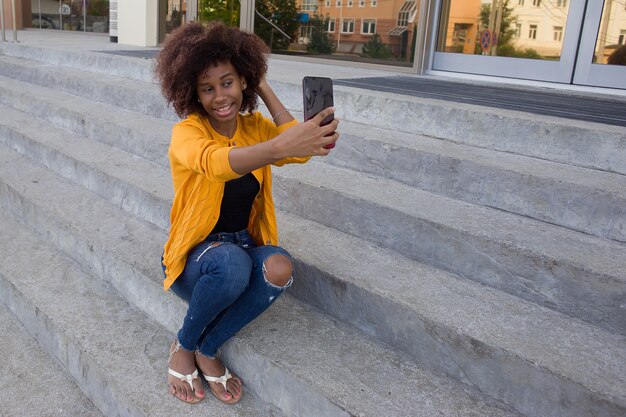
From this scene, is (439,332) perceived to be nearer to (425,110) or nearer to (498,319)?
(498,319)

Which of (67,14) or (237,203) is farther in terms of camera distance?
(67,14)

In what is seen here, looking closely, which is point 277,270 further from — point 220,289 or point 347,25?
point 347,25

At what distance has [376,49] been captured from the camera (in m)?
5.87

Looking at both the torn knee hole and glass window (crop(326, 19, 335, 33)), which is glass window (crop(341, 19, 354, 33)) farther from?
the torn knee hole

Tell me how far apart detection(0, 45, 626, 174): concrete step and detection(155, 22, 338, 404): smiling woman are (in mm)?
1264

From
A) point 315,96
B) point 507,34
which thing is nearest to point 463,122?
point 315,96

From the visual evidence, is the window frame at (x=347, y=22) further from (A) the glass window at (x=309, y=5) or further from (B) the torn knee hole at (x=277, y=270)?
(B) the torn knee hole at (x=277, y=270)

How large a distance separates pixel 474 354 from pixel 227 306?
79 centimetres

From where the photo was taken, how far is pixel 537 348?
1.71 m

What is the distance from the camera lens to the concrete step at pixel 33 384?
6.86ft

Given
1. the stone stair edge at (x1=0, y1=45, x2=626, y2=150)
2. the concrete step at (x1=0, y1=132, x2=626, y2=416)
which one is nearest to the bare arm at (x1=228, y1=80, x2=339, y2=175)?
the concrete step at (x1=0, y1=132, x2=626, y2=416)

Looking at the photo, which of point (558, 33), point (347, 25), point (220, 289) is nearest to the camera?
point (220, 289)

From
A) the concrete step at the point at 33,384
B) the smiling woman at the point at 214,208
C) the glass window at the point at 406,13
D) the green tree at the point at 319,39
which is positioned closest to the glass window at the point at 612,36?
the glass window at the point at 406,13

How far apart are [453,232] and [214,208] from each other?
2.98 ft
